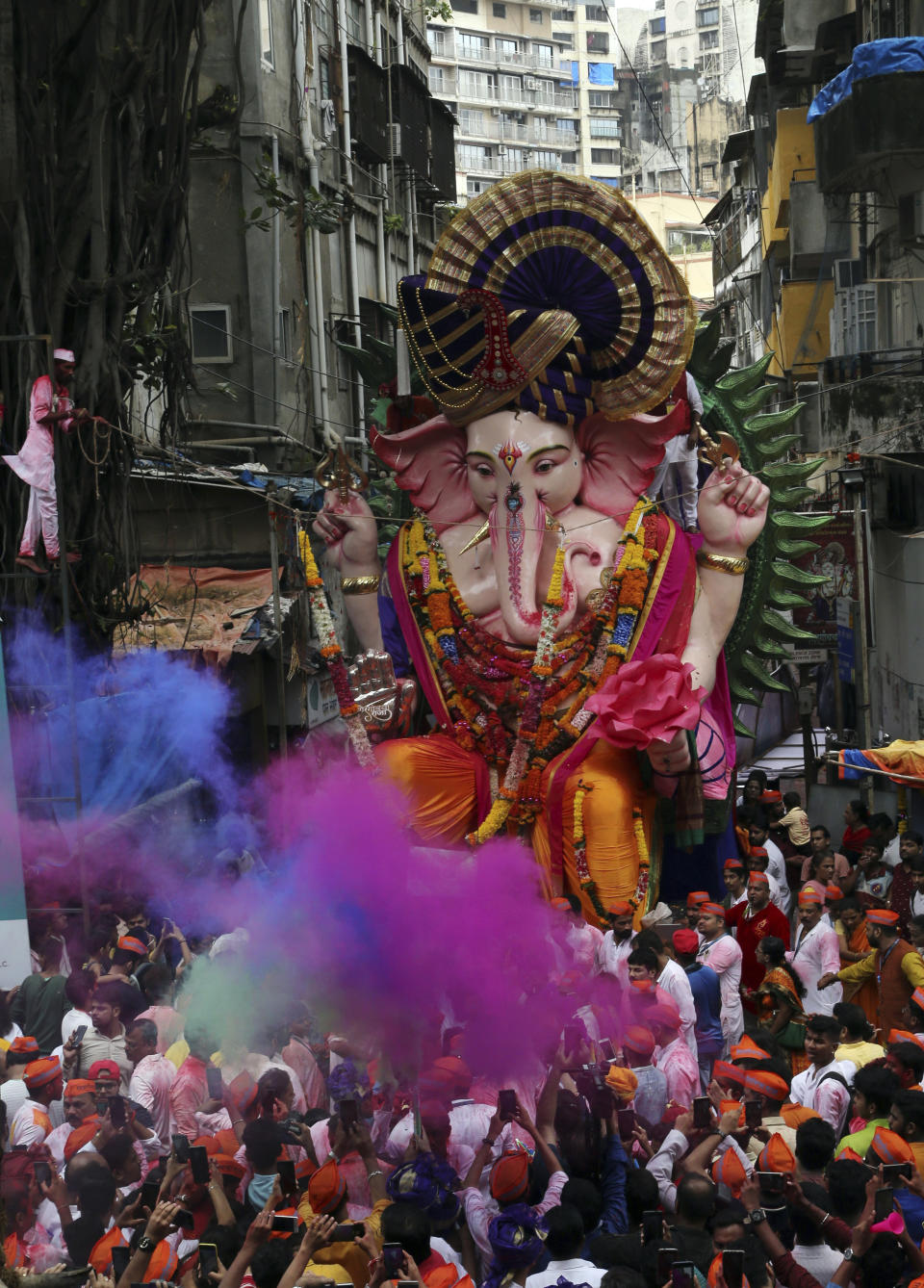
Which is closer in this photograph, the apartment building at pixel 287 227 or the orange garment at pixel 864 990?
the orange garment at pixel 864 990

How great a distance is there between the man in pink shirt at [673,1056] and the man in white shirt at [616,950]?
3.42ft

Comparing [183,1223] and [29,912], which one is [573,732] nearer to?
[29,912]

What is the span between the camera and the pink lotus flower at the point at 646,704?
26.7 ft

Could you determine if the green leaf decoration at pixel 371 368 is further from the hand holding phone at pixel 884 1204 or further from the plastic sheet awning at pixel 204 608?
the hand holding phone at pixel 884 1204

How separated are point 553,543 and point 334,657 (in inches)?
52.1

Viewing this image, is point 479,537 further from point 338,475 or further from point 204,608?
point 204,608

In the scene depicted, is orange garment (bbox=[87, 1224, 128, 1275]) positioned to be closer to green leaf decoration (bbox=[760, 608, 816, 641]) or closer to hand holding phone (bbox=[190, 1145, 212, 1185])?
hand holding phone (bbox=[190, 1145, 212, 1185])

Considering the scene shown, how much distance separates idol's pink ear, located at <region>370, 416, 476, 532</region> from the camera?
9391 millimetres

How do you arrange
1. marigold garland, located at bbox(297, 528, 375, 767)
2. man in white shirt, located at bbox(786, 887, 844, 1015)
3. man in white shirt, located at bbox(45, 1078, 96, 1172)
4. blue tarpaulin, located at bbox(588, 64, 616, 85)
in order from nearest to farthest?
man in white shirt, located at bbox(45, 1078, 96, 1172) → man in white shirt, located at bbox(786, 887, 844, 1015) → marigold garland, located at bbox(297, 528, 375, 767) → blue tarpaulin, located at bbox(588, 64, 616, 85)

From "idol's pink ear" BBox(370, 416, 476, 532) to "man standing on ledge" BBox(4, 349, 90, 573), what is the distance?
188 cm

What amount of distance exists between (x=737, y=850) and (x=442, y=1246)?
18.7 ft

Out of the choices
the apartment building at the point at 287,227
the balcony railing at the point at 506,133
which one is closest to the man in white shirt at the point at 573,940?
the apartment building at the point at 287,227

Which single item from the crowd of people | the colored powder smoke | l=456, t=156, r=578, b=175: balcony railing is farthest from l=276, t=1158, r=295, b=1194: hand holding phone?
l=456, t=156, r=578, b=175: balcony railing

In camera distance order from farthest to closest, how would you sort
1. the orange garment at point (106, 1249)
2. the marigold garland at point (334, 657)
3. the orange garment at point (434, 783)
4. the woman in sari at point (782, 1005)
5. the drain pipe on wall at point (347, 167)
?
the drain pipe on wall at point (347, 167) < the orange garment at point (434, 783) < the marigold garland at point (334, 657) < the woman in sari at point (782, 1005) < the orange garment at point (106, 1249)
